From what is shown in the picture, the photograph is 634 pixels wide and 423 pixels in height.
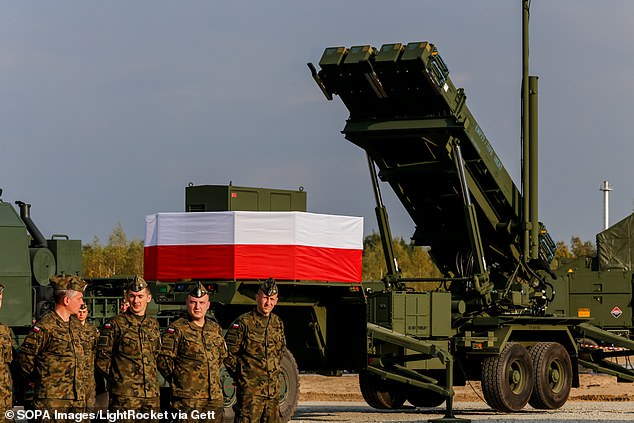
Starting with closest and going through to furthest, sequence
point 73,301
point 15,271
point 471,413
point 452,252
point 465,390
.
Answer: point 73,301 < point 15,271 < point 471,413 < point 452,252 < point 465,390

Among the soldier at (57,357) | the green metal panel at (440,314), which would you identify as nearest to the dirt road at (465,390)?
the green metal panel at (440,314)

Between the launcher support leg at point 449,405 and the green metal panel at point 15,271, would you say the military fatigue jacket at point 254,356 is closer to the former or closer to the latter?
the green metal panel at point 15,271

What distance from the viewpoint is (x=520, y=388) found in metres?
18.9

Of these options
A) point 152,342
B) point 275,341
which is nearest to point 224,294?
point 275,341

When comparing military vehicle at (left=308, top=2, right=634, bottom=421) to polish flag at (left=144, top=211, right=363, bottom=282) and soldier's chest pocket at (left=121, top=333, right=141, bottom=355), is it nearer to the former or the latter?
polish flag at (left=144, top=211, right=363, bottom=282)

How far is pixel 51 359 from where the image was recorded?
31.3ft

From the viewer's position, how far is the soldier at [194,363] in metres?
9.65

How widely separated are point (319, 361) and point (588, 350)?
5568 mm

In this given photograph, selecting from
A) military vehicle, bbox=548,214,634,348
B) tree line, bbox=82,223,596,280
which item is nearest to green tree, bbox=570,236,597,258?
tree line, bbox=82,223,596,280

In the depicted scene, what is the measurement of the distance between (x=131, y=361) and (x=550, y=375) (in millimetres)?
10792

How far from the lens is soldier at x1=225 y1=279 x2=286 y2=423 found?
10109mm

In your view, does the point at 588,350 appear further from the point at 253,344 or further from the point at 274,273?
the point at 253,344

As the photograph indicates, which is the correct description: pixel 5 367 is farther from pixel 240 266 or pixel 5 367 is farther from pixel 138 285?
pixel 240 266

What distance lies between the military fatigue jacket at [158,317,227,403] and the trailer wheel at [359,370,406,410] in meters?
9.58
